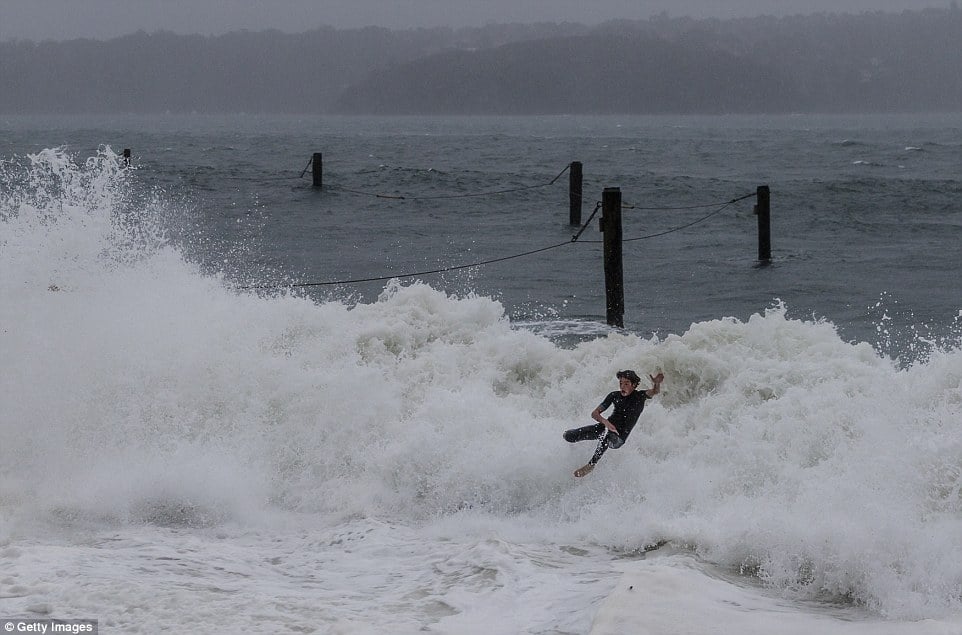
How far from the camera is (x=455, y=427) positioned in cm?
1059

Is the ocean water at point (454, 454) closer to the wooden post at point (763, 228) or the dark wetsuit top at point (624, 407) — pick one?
the dark wetsuit top at point (624, 407)

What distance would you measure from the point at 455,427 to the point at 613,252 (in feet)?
19.8

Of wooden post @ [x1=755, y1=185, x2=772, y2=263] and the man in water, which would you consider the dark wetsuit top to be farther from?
wooden post @ [x1=755, y1=185, x2=772, y2=263]

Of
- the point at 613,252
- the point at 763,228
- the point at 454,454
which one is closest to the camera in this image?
the point at 454,454

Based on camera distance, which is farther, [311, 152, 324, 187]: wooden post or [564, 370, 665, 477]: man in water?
[311, 152, 324, 187]: wooden post

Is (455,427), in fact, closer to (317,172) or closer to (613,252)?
(613,252)

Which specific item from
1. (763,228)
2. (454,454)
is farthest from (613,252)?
(763,228)

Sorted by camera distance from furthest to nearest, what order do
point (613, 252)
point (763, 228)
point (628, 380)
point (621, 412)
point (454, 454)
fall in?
point (763, 228) → point (613, 252) → point (454, 454) → point (621, 412) → point (628, 380)

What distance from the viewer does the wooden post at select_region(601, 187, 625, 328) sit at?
1572cm

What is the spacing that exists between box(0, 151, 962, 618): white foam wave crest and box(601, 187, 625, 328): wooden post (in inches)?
114

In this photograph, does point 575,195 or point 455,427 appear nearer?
point 455,427

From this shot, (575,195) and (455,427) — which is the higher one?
(575,195)

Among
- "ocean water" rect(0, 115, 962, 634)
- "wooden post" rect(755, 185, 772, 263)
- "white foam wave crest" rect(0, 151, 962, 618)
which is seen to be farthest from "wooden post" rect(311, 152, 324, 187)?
"white foam wave crest" rect(0, 151, 962, 618)

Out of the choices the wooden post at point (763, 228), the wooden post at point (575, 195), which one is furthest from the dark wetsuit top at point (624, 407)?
the wooden post at point (575, 195)
